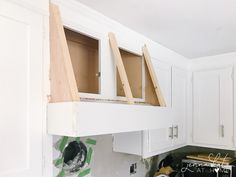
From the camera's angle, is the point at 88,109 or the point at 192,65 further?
the point at 192,65

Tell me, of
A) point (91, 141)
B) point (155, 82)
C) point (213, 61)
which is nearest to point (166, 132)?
point (155, 82)

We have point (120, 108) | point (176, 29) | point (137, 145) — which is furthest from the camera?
point (137, 145)

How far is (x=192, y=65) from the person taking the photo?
9.33ft

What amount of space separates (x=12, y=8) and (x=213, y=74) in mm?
2198

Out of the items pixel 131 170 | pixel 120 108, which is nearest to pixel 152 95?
pixel 120 108

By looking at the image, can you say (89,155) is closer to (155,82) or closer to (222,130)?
(155,82)

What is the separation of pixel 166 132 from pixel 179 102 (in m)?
0.44

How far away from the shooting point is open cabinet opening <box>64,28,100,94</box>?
4.99 ft

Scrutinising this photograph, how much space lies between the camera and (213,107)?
105 inches

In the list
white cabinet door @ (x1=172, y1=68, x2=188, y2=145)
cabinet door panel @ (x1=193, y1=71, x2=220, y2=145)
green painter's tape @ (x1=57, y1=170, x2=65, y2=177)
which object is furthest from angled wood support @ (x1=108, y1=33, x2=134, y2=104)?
cabinet door panel @ (x1=193, y1=71, x2=220, y2=145)

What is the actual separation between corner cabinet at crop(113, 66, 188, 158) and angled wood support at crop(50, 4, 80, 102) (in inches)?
29.7

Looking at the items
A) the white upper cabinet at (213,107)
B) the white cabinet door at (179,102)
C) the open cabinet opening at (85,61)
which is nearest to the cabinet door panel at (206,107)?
the white upper cabinet at (213,107)

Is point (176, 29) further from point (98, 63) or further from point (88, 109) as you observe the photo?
point (88, 109)

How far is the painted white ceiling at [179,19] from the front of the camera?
4.63 feet
